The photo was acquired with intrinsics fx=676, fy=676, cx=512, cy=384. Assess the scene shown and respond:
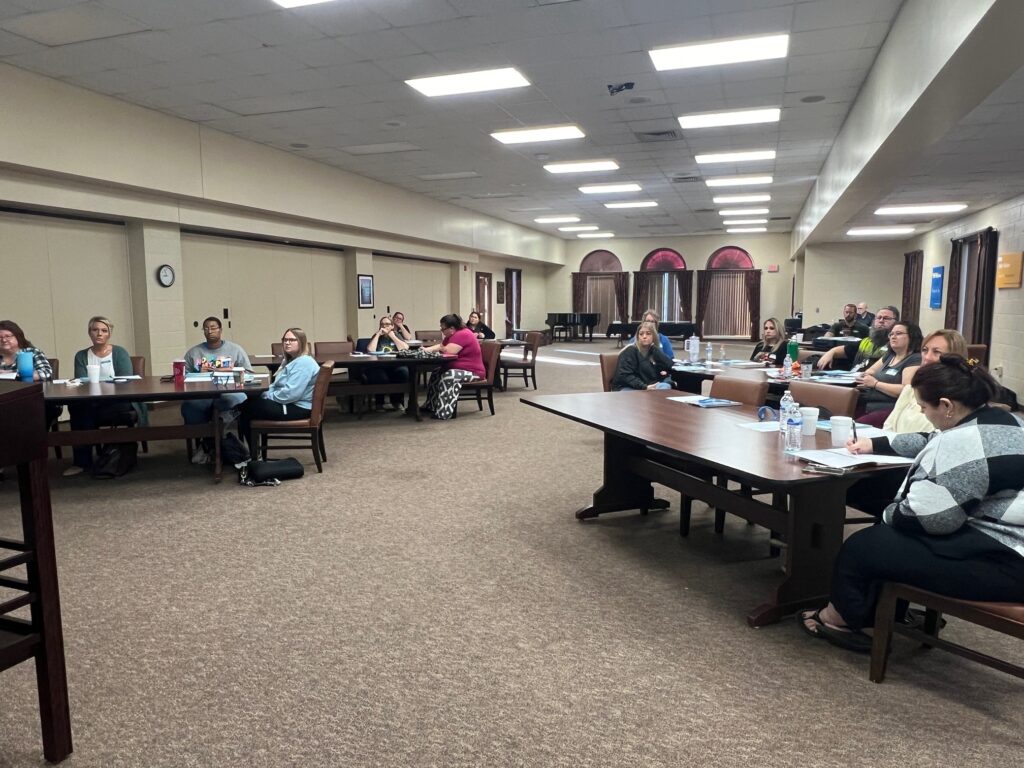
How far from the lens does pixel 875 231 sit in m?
13.6

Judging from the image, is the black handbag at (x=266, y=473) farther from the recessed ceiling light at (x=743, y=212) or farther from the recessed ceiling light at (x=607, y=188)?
the recessed ceiling light at (x=743, y=212)

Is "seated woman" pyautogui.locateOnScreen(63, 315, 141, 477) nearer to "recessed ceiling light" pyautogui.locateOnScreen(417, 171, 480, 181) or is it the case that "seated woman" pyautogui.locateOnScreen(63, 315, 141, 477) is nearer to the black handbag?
the black handbag

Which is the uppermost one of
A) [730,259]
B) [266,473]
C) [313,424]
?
[730,259]

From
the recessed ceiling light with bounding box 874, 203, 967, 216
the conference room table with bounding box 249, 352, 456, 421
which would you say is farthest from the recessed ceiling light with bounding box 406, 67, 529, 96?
the recessed ceiling light with bounding box 874, 203, 967, 216

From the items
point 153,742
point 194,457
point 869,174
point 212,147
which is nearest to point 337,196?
point 212,147

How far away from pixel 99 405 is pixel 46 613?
13.3 ft

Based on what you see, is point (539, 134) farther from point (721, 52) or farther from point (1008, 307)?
point (1008, 307)

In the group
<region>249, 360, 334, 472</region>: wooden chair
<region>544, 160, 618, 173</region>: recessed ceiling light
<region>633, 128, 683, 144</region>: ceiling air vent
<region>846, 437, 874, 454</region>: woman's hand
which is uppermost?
<region>544, 160, 618, 173</region>: recessed ceiling light

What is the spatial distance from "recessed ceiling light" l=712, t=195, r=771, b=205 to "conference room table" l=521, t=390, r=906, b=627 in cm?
981

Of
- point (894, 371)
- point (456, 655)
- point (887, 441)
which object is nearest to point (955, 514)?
point (887, 441)

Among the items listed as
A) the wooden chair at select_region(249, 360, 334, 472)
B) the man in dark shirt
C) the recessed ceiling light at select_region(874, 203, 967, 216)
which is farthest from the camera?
the man in dark shirt

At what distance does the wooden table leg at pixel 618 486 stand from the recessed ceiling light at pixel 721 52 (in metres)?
3.40

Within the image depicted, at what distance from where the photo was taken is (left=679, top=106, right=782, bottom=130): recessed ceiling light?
283 inches

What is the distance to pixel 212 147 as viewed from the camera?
26.2 feet
